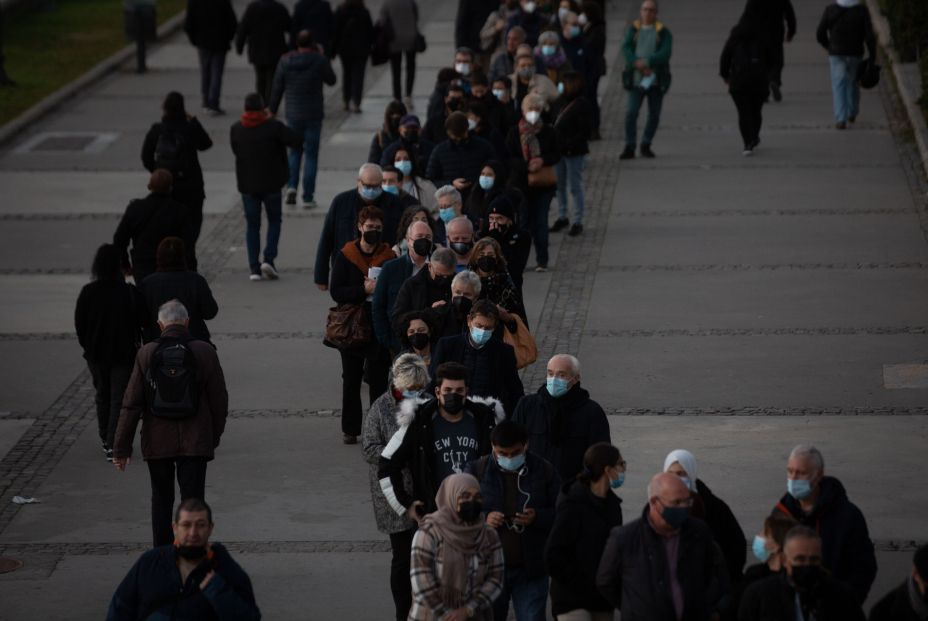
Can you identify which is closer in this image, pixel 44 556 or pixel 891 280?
pixel 44 556

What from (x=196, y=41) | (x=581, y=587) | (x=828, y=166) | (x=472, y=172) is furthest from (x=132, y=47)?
(x=581, y=587)

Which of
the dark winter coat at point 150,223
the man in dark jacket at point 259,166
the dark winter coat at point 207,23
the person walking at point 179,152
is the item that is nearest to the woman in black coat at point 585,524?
the dark winter coat at point 150,223

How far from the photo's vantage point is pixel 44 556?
11.8 metres

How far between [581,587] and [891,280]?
9.48 meters

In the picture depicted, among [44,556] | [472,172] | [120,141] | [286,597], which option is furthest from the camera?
[120,141]

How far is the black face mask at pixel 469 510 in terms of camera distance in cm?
888

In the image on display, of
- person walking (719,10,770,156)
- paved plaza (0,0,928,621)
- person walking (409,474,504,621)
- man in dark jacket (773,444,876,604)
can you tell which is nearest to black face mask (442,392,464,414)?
person walking (409,474,504,621)

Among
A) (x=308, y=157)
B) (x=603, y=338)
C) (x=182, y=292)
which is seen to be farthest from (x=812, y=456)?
(x=308, y=157)

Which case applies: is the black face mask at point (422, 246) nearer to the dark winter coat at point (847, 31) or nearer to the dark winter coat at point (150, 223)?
the dark winter coat at point (150, 223)

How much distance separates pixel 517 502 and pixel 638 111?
1471 cm

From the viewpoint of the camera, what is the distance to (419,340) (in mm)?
11953

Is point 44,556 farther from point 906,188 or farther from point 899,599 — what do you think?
point 906,188

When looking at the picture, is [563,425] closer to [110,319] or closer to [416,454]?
[416,454]

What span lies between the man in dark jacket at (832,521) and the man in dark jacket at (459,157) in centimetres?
839
